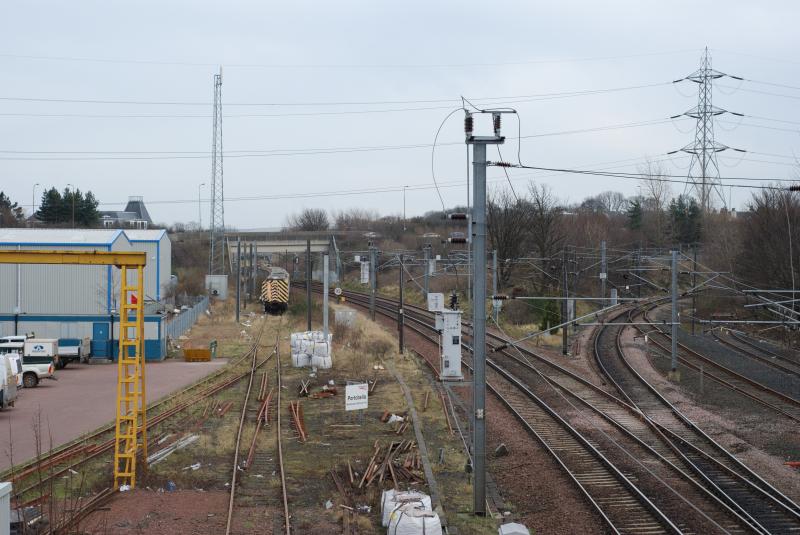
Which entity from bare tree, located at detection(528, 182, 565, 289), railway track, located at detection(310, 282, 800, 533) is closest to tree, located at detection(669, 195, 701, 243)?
bare tree, located at detection(528, 182, 565, 289)

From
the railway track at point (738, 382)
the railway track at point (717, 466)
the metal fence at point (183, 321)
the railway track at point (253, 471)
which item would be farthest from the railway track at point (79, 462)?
the railway track at point (738, 382)

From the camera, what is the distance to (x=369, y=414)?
20.0 metres

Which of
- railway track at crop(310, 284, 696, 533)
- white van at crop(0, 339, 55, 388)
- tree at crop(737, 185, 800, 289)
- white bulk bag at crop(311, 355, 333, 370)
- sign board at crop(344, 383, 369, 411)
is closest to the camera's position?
railway track at crop(310, 284, 696, 533)

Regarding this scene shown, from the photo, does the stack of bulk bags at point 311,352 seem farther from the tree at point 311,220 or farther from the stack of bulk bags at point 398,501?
the tree at point 311,220

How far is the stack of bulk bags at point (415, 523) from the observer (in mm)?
10141

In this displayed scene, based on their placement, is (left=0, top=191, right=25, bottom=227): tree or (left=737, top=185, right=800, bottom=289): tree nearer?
(left=737, top=185, right=800, bottom=289): tree

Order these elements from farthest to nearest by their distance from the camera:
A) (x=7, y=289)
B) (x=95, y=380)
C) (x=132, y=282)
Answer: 1. (x=132, y=282)
2. (x=7, y=289)
3. (x=95, y=380)

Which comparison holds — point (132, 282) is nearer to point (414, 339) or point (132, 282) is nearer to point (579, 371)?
point (414, 339)

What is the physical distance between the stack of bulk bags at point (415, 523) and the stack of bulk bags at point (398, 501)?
0.25m

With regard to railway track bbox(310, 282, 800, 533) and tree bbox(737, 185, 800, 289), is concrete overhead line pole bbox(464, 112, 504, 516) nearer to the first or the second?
railway track bbox(310, 282, 800, 533)

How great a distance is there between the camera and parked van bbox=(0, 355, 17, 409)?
19.8 m

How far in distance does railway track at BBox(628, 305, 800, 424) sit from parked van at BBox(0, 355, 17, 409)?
635 inches

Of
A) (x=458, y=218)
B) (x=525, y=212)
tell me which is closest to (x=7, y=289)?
(x=458, y=218)

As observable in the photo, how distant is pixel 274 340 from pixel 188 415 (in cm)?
1938
